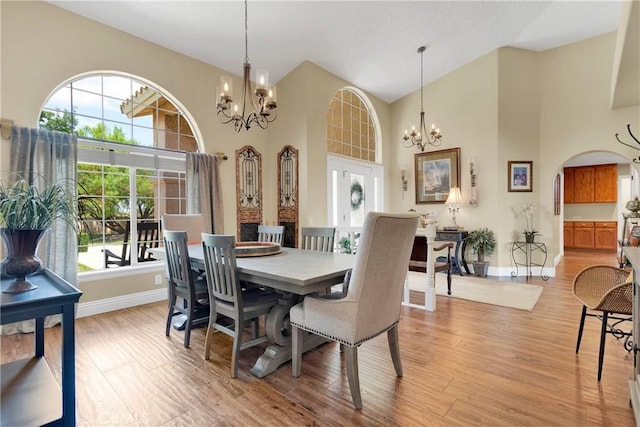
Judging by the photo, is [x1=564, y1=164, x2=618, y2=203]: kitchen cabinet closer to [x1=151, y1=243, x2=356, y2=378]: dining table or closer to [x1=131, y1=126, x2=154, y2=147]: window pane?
[x1=151, y1=243, x2=356, y2=378]: dining table

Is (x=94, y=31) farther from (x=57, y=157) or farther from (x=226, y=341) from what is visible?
(x=226, y=341)

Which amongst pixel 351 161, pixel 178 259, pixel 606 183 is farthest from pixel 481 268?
pixel 606 183

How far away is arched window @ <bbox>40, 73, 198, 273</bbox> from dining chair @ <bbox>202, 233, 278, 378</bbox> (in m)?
2.22

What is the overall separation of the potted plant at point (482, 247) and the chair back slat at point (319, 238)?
3.46 metres

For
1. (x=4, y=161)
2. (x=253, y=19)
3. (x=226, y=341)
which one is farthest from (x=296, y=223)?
(x=4, y=161)

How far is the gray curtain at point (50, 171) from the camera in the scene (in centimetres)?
291

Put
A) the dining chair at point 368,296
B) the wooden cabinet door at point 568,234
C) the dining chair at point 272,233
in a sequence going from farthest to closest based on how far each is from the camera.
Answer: the wooden cabinet door at point 568,234 → the dining chair at point 272,233 → the dining chair at point 368,296

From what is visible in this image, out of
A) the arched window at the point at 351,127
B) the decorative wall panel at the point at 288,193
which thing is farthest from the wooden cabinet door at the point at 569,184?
the decorative wall panel at the point at 288,193

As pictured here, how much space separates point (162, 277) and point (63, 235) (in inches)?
48.2

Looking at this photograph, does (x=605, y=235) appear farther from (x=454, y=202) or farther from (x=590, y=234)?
(x=454, y=202)

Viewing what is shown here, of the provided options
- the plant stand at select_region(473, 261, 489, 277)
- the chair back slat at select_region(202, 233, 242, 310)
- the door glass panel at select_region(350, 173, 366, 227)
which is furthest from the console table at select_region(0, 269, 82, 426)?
the plant stand at select_region(473, 261, 489, 277)

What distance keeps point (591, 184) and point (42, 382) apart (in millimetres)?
10622

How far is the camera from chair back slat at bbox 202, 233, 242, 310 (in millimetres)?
2082

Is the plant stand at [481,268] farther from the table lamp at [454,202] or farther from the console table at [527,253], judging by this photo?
the table lamp at [454,202]
